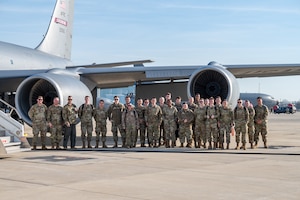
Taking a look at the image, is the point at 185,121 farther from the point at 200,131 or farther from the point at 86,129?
the point at 86,129

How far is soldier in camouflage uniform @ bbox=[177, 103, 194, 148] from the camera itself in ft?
42.7

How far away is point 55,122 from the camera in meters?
12.6

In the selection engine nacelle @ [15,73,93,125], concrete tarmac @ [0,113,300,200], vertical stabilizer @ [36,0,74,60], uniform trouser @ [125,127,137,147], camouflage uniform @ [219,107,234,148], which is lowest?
concrete tarmac @ [0,113,300,200]

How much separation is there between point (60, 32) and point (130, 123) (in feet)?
33.7

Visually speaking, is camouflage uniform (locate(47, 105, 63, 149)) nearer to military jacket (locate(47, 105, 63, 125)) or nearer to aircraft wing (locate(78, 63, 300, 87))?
military jacket (locate(47, 105, 63, 125))

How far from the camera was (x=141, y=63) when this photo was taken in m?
17.5

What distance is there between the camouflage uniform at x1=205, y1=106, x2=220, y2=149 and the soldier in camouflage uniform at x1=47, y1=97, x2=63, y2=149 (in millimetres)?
3960

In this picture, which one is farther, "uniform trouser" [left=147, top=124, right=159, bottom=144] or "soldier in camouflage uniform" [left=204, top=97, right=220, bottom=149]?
"uniform trouser" [left=147, top=124, right=159, bottom=144]

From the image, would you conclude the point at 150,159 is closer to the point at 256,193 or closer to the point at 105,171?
the point at 105,171

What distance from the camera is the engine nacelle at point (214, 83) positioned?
47.6 ft

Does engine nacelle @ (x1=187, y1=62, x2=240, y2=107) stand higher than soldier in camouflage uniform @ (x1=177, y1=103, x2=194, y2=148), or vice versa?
engine nacelle @ (x1=187, y1=62, x2=240, y2=107)

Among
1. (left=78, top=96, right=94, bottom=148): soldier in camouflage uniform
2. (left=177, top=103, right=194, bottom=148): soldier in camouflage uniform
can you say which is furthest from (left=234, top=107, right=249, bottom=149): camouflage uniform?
(left=78, top=96, right=94, bottom=148): soldier in camouflage uniform

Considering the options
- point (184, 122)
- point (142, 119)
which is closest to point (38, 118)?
point (142, 119)

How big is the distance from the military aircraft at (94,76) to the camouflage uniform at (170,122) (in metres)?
1.76
